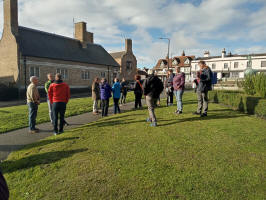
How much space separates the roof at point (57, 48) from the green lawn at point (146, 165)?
76.8 ft

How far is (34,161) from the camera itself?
168 inches

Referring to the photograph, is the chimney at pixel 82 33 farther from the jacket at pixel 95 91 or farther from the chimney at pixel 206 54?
the chimney at pixel 206 54

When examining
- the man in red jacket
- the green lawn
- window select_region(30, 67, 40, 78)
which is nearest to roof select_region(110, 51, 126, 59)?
window select_region(30, 67, 40, 78)

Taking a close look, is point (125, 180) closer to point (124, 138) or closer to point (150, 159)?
point (150, 159)

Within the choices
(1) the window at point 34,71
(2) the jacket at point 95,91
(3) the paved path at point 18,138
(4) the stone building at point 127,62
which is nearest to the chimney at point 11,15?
(1) the window at point 34,71

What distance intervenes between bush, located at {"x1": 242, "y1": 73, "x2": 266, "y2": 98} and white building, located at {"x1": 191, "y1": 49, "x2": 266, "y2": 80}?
136ft

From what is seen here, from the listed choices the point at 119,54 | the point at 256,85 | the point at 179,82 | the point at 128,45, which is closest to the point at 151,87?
the point at 179,82

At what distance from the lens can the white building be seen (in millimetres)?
49312

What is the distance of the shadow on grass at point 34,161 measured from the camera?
406 centimetres

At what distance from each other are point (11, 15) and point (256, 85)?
28179mm

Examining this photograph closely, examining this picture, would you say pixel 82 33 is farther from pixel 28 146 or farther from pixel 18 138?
pixel 28 146

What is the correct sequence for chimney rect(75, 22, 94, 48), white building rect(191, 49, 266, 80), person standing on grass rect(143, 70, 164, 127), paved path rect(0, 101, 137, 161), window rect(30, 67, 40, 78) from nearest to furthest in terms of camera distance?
paved path rect(0, 101, 137, 161) < person standing on grass rect(143, 70, 164, 127) < window rect(30, 67, 40, 78) < chimney rect(75, 22, 94, 48) < white building rect(191, 49, 266, 80)

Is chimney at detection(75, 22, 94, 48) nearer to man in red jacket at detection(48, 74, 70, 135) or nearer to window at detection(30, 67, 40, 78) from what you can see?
window at detection(30, 67, 40, 78)

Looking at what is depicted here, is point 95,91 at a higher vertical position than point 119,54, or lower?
lower
